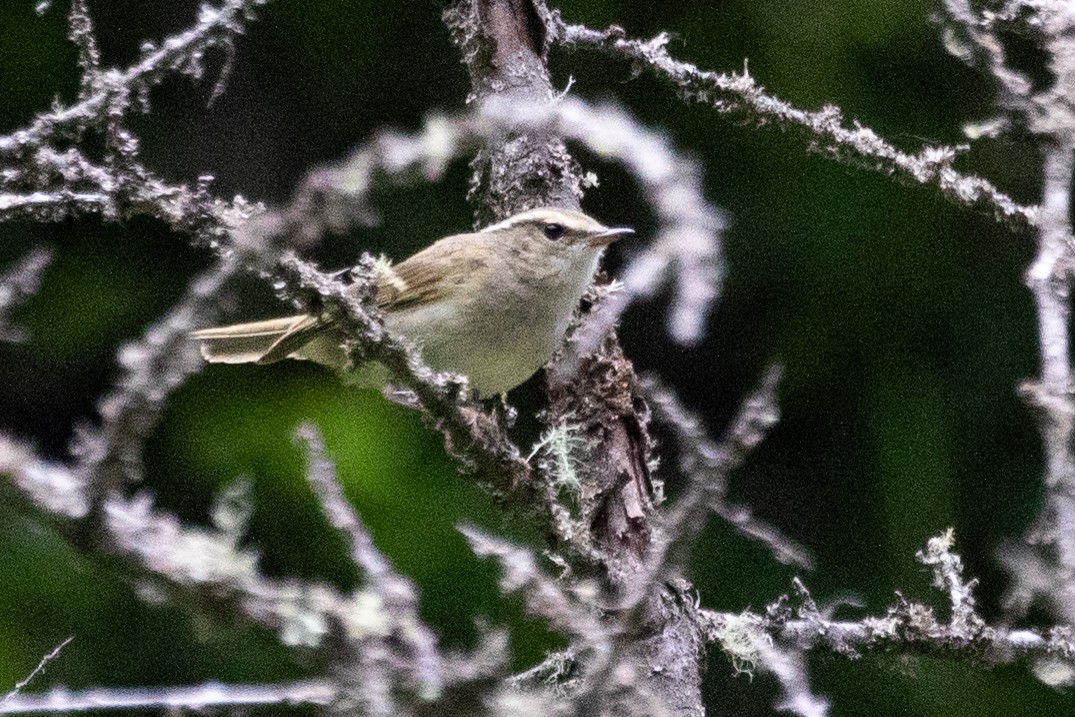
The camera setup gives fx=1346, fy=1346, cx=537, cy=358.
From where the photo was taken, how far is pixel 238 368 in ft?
12.5

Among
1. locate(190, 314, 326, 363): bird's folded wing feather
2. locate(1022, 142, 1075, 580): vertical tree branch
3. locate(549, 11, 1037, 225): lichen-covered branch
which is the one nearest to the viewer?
locate(1022, 142, 1075, 580): vertical tree branch

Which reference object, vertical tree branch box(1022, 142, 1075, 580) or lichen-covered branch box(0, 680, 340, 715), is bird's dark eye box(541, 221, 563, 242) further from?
lichen-covered branch box(0, 680, 340, 715)

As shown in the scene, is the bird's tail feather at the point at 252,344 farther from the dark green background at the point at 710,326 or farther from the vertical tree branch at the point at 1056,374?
the vertical tree branch at the point at 1056,374

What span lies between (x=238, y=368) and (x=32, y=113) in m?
1.00

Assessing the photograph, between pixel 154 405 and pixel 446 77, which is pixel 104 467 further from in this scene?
pixel 446 77

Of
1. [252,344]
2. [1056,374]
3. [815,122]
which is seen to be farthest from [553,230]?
[1056,374]

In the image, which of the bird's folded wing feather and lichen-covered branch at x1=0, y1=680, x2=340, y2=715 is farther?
the bird's folded wing feather

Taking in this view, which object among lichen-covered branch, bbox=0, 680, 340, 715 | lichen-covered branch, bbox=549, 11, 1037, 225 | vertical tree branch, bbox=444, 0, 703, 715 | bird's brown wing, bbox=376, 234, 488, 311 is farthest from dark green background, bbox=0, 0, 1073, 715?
lichen-covered branch, bbox=0, 680, 340, 715

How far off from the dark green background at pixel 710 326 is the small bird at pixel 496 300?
36 cm

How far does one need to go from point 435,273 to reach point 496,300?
219mm

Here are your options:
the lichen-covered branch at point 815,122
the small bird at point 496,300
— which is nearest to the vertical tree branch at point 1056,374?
the lichen-covered branch at point 815,122

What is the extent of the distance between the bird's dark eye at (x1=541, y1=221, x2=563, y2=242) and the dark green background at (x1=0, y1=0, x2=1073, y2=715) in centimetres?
71

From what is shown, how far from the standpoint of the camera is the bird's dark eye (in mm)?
3193

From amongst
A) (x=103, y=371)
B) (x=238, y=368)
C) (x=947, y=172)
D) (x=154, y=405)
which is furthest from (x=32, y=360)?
(x=154, y=405)
